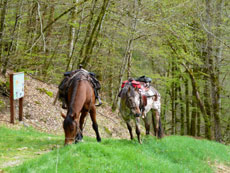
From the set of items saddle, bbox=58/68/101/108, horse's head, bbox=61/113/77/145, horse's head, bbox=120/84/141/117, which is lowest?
horse's head, bbox=61/113/77/145

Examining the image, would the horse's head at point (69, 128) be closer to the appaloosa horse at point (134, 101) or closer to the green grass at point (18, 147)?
the green grass at point (18, 147)

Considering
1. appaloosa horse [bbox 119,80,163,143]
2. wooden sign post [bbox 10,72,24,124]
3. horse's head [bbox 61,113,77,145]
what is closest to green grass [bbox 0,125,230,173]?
horse's head [bbox 61,113,77,145]

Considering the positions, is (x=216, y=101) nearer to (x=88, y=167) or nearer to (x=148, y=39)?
(x=148, y=39)

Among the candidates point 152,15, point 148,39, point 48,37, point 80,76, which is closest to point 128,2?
point 152,15

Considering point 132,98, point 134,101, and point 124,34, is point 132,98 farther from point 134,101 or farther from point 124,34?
point 124,34

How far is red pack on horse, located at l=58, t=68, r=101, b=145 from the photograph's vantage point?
5465mm

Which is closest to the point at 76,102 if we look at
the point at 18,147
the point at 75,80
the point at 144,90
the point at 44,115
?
the point at 75,80

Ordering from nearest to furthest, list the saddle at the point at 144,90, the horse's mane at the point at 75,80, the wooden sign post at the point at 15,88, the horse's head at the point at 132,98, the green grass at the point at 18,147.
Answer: the green grass at the point at 18,147
the horse's mane at the point at 75,80
the horse's head at the point at 132,98
the saddle at the point at 144,90
the wooden sign post at the point at 15,88

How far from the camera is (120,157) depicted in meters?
5.60

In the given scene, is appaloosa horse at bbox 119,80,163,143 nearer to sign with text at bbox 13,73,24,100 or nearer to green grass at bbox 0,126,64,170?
green grass at bbox 0,126,64,170

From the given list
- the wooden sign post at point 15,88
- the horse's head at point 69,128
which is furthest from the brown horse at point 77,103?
the wooden sign post at point 15,88

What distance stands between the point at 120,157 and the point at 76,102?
159cm

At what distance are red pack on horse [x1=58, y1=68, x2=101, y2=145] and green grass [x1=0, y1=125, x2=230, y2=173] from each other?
0.35 metres

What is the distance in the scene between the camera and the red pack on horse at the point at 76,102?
546cm
